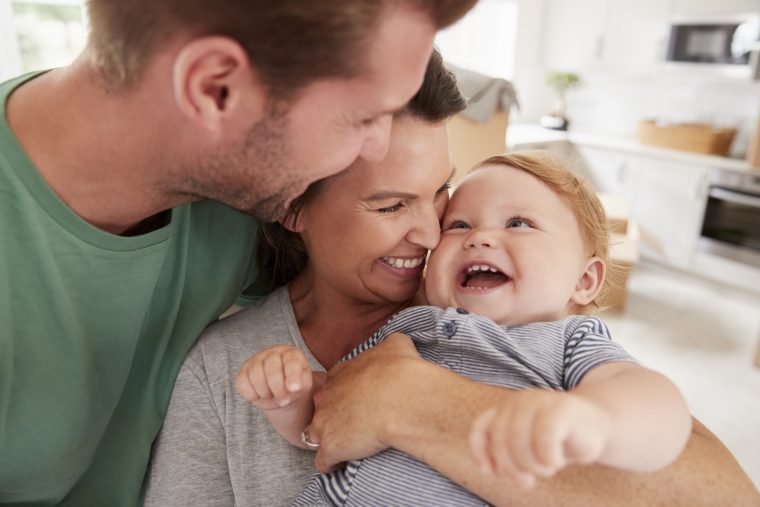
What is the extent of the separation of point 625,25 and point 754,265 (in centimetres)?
237

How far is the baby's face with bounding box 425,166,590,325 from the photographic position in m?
1.18

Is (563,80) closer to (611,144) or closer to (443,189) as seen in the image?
(611,144)

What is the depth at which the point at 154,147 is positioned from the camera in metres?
0.96

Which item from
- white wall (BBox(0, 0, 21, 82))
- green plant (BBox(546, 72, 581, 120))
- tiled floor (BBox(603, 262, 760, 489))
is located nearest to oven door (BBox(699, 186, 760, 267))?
tiled floor (BBox(603, 262, 760, 489))

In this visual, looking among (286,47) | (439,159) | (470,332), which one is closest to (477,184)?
(439,159)

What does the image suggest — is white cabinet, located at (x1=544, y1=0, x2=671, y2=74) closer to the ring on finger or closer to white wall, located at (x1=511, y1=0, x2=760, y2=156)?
white wall, located at (x1=511, y1=0, x2=760, y2=156)

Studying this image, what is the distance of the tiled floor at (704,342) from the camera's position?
312 centimetres

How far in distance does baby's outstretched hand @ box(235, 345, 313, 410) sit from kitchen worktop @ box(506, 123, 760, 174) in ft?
14.0

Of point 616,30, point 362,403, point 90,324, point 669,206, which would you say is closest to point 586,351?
point 362,403

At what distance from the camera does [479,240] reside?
119 cm

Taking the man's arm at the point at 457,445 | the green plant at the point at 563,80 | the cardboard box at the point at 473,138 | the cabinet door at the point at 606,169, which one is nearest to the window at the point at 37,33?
the cardboard box at the point at 473,138

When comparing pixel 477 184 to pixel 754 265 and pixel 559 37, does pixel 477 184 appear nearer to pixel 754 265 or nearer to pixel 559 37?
pixel 754 265

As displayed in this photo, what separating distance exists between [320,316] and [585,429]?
2.72 ft

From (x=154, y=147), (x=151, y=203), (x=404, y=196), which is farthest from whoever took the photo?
(x=404, y=196)
